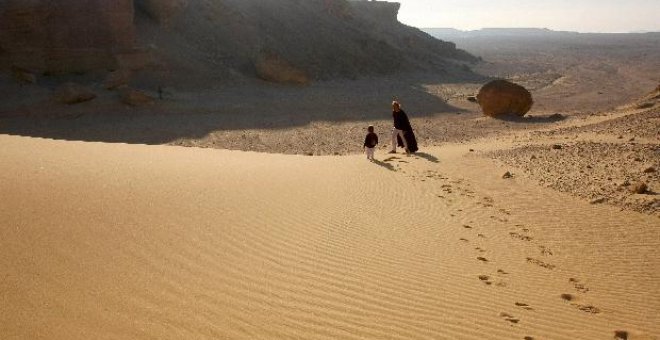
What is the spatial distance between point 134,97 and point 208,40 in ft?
33.3

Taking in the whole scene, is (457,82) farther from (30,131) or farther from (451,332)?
(451,332)

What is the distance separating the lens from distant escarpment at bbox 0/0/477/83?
874 inches

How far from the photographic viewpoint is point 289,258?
4562 millimetres

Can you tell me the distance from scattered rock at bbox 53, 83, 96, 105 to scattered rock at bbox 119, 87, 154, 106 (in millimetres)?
1140

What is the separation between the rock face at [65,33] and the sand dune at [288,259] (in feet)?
55.0

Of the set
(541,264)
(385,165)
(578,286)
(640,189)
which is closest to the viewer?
(578,286)

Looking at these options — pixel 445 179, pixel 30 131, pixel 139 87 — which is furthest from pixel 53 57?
pixel 445 179

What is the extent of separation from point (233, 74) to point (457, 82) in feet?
60.2

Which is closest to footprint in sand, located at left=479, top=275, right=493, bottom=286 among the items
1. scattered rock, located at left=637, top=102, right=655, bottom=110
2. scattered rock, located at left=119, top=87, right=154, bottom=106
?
scattered rock, located at left=637, top=102, right=655, bottom=110

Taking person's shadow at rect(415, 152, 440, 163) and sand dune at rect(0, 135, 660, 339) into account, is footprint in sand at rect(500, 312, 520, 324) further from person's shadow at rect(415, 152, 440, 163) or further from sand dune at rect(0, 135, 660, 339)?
person's shadow at rect(415, 152, 440, 163)

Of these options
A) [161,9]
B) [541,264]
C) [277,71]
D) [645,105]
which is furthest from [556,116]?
[161,9]

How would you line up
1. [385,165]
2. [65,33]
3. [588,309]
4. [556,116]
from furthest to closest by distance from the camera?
[65,33] < [556,116] < [385,165] < [588,309]

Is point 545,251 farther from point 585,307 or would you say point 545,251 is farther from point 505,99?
point 505,99

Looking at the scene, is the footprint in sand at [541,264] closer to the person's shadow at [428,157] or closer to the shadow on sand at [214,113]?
the person's shadow at [428,157]
